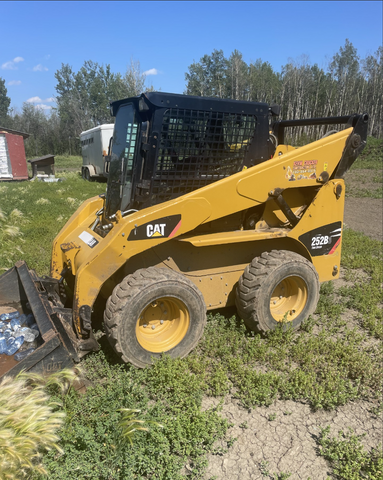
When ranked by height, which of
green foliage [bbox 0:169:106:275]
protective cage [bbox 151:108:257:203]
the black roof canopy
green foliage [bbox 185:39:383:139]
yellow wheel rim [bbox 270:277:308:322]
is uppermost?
green foliage [bbox 185:39:383:139]

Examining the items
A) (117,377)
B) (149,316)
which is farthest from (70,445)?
(149,316)

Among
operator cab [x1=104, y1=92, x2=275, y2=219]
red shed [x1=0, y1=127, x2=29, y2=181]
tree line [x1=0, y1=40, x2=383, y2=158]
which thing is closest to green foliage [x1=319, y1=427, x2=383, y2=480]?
operator cab [x1=104, y1=92, x2=275, y2=219]

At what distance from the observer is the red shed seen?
68.0ft

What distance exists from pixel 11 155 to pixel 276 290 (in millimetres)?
20503

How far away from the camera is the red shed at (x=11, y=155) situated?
20734 millimetres

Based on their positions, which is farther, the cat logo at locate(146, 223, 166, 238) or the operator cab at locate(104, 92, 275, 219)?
the operator cab at locate(104, 92, 275, 219)

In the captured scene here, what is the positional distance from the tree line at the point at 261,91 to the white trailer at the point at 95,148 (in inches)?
586

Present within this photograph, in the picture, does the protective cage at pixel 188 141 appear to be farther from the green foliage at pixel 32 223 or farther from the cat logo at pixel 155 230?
the green foliage at pixel 32 223

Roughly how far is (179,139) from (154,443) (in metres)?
2.70

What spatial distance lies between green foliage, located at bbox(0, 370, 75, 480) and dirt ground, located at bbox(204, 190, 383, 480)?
1095 millimetres

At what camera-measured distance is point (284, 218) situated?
14.7 feet

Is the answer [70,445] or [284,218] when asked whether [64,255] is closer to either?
[70,445]

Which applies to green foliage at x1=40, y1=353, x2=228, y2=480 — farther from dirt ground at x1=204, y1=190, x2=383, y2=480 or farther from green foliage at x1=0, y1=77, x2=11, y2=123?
green foliage at x1=0, y1=77, x2=11, y2=123

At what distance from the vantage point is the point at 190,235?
3973mm
